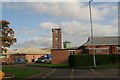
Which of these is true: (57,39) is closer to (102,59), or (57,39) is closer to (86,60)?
(102,59)

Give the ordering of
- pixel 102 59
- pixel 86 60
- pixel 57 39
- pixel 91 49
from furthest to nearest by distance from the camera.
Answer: pixel 57 39 < pixel 91 49 < pixel 102 59 < pixel 86 60

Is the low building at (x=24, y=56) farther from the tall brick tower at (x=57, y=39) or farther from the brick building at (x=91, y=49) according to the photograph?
the brick building at (x=91, y=49)

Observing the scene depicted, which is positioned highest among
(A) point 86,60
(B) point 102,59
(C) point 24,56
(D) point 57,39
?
(D) point 57,39

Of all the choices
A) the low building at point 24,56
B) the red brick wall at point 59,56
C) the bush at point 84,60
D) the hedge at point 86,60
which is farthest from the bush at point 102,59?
the low building at point 24,56

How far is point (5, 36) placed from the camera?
40.5 metres

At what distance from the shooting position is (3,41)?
131ft

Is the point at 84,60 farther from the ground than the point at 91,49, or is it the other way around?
the point at 91,49

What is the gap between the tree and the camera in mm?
39688

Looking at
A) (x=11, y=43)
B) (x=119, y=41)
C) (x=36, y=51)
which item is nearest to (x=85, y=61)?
(x=11, y=43)

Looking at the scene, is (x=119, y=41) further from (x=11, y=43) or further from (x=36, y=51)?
(x=36, y=51)

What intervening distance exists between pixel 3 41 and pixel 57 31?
97.7 m

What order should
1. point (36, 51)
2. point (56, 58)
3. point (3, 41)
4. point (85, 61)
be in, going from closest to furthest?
point (3, 41) < point (85, 61) < point (56, 58) < point (36, 51)

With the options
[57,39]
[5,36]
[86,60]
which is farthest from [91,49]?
[57,39]

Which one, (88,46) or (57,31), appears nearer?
(88,46)
